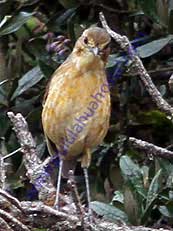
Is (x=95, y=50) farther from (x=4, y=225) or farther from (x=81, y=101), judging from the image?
(x=4, y=225)

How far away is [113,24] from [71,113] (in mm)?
883

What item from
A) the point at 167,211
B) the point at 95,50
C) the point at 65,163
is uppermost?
the point at 95,50

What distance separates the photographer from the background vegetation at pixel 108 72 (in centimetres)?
415

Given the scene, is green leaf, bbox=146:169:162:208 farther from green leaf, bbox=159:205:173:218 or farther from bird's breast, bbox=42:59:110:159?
bird's breast, bbox=42:59:110:159

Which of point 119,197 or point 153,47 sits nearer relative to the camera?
point 119,197

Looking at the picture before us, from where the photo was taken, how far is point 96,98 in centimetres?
367

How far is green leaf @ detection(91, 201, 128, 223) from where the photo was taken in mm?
3600

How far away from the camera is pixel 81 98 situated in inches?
144

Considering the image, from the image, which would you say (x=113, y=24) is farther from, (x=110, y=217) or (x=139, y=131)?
(x=110, y=217)

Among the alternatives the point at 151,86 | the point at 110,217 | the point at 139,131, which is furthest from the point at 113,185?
the point at 151,86

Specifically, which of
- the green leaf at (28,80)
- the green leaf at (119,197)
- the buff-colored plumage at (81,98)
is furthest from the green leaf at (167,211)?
the green leaf at (28,80)

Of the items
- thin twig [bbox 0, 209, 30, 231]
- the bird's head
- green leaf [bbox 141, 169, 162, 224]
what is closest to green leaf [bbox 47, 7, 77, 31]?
the bird's head

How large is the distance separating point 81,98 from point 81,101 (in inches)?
0.5

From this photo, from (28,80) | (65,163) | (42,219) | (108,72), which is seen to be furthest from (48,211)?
(28,80)
